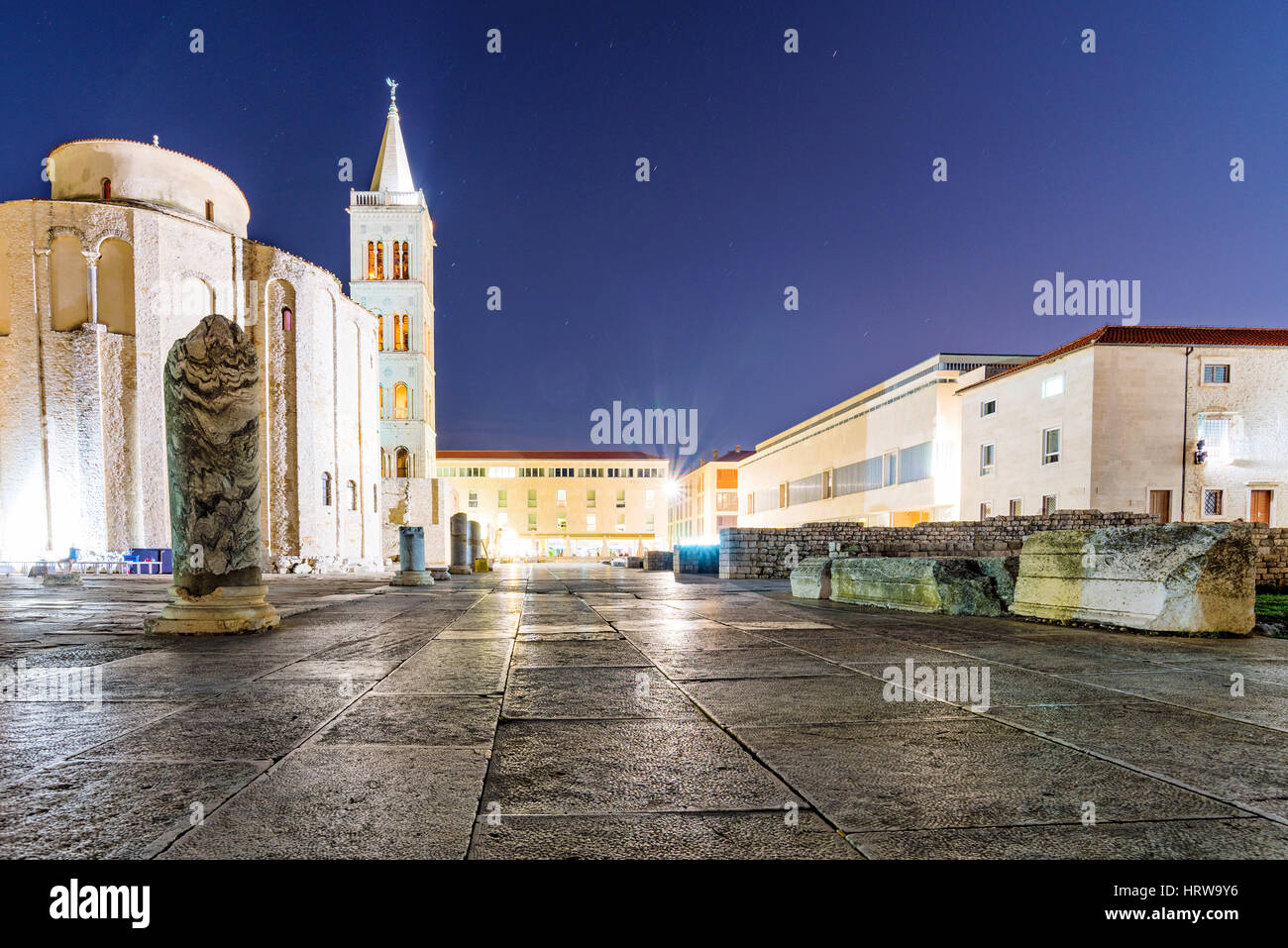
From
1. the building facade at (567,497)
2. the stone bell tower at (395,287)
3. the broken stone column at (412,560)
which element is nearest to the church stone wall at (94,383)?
the broken stone column at (412,560)

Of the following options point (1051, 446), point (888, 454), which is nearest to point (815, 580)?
point (1051, 446)

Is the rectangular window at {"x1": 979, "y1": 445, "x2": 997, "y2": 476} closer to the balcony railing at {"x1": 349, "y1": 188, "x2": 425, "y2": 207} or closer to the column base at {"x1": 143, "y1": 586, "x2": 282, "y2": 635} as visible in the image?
the column base at {"x1": 143, "y1": 586, "x2": 282, "y2": 635}

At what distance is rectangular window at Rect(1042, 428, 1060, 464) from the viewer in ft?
79.3

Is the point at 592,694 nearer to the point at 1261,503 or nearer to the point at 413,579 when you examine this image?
the point at 413,579

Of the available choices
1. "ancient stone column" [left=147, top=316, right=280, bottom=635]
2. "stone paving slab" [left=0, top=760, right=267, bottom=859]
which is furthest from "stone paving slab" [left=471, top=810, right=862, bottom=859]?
"ancient stone column" [left=147, top=316, right=280, bottom=635]

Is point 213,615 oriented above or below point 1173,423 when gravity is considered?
below

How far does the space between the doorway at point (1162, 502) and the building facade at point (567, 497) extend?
2299 inches

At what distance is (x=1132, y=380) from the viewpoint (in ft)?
74.3

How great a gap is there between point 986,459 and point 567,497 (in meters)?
58.8

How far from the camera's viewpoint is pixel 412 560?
1491 cm

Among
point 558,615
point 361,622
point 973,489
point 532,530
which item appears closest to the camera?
point 361,622
